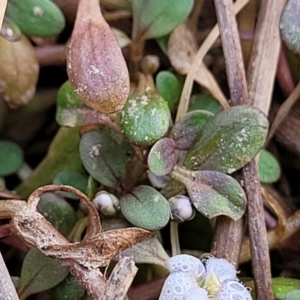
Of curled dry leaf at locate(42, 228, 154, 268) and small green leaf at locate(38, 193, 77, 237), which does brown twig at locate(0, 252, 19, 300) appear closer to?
curled dry leaf at locate(42, 228, 154, 268)

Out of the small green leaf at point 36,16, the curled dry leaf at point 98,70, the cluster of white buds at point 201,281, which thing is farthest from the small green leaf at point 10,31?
the cluster of white buds at point 201,281

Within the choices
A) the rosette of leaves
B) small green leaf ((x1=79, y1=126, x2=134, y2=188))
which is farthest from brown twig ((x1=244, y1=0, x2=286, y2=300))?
small green leaf ((x1=79, y1=126, x2=134, y2=188))

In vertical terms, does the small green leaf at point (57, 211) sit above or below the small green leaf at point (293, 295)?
below

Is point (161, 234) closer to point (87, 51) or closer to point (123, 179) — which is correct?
point (123, 179)

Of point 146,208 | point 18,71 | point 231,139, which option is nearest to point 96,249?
point 146,208

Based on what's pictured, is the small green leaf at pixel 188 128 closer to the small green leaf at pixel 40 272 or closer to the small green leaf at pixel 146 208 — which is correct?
the small green leaf at pixel 146 208

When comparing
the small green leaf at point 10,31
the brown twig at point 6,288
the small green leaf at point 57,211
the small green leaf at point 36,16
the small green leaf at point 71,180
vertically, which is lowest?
the small green leaf at point 57,211

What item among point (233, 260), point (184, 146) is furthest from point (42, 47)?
point (233, 260)
